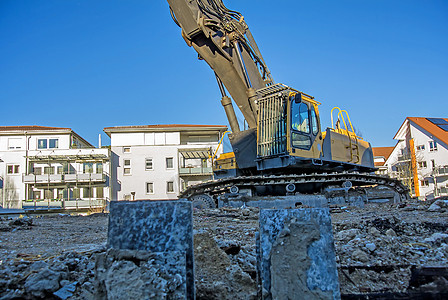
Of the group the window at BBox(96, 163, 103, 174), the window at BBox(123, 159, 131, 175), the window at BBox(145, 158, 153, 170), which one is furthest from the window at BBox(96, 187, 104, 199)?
the window at BBox(145, 158, 153, 170)

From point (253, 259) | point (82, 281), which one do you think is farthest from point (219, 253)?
point (82, 281)

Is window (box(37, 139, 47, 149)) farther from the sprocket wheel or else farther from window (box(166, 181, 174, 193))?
the sprocket wheel

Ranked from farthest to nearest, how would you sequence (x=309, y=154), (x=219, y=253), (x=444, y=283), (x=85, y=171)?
(x=85, y=171) < (x=309, y=154) < (x=219, y=253) < (x=444, y=283)

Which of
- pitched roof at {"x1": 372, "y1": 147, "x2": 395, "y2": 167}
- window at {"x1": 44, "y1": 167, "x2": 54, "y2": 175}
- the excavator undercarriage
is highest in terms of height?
pitched roof at {"x1": 372, "y1": 147, "x2": 395, "y2": 167}

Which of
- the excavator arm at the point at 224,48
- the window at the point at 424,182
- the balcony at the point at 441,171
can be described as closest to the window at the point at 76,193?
the excavator arm at the point at 224,48

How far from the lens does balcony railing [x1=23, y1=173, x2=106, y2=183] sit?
38.2 metres

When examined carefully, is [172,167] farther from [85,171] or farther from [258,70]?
A: [258,70]

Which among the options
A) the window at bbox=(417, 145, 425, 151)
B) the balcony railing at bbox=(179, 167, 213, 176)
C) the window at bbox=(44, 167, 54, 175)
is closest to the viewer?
the balcony railing at bbox=(179, 167, 213, 176)

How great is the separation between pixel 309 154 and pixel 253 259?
686cm

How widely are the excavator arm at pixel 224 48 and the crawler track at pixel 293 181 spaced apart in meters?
1.64

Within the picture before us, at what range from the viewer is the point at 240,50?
1075 cm

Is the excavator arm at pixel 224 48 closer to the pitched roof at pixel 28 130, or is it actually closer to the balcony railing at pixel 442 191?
the pitched roof at pixel 28 130

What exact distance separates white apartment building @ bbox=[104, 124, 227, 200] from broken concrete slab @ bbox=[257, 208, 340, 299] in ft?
119

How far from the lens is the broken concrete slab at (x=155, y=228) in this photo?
207 centimetres
